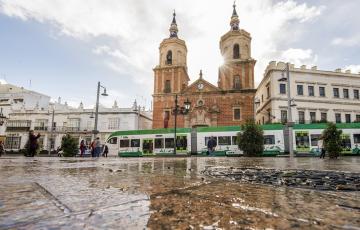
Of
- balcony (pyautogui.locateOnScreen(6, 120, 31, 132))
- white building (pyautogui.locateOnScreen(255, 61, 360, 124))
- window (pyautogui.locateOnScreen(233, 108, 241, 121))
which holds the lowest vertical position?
balcony (pyautogui.locateOnScreen(6, 120, 31, 132))

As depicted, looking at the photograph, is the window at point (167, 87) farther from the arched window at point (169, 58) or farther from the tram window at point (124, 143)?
the tram window at point (124, 143)

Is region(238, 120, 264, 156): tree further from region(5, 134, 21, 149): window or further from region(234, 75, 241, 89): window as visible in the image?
region(5, 134, 21, 149): window

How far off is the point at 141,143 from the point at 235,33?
20760 millimetres

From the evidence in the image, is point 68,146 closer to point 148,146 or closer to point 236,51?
point 148,146

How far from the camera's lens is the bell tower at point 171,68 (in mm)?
32844

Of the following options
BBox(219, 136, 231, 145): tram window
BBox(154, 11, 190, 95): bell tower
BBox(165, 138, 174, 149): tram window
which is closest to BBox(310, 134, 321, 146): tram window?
BBox(219, 136, 231, 145): tram window

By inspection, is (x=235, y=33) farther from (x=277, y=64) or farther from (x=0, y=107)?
(x=0, y=107)

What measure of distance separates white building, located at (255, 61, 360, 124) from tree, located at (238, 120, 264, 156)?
16231 millimetres

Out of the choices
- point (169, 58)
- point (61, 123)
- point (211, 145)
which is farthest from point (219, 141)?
point (61, 123)

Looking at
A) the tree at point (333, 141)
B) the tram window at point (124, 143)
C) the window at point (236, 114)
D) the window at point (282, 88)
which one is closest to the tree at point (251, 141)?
the tree at point (333, 141)

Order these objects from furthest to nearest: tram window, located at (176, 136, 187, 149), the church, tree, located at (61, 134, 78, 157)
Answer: the church, tram window, located at (176, 136, 187, 149), tree, located at (61, 134, 78, 157)

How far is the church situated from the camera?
3033 cm

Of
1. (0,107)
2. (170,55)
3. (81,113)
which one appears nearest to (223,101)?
(170,55)

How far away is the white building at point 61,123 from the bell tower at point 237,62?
1490cm
